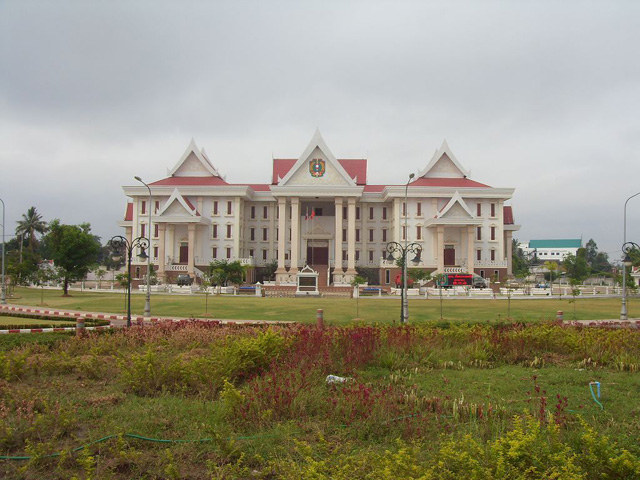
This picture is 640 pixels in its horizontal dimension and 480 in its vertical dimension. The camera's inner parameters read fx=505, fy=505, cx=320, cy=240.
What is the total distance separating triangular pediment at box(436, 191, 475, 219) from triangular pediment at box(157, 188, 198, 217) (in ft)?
83.8

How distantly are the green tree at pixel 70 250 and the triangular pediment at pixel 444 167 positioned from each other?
114ft

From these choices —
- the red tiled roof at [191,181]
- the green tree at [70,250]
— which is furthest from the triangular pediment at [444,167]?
the green tree at [70,250]

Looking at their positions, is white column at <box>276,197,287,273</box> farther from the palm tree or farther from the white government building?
the palm tree

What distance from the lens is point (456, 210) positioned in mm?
51375

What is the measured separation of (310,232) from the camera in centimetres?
5644

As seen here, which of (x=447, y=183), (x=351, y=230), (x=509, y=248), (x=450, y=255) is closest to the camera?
(x=351, y=230)

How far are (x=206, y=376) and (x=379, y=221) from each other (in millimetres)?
50122

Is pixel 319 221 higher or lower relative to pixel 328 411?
higher

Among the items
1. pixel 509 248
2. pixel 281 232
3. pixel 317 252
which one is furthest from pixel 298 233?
pixel 509 248

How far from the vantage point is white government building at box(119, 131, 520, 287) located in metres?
51.9

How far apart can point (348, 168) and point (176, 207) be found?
69.3 ft

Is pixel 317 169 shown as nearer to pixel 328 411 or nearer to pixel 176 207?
pixel 176 207

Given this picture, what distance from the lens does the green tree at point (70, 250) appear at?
39.3 meters

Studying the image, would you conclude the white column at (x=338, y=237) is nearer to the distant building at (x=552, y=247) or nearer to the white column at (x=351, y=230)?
the white column at (x=351, y=230)
